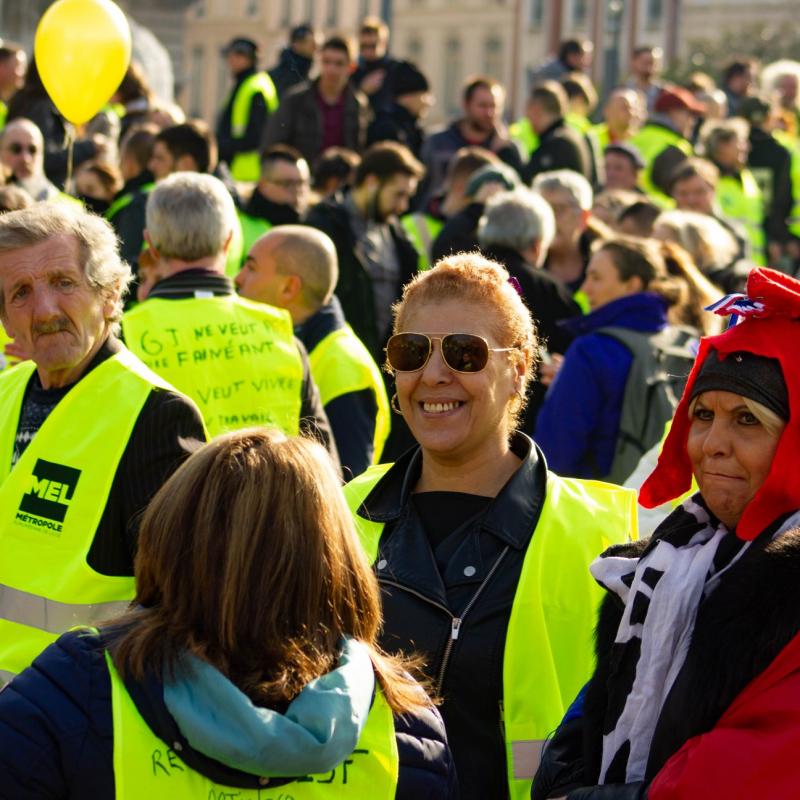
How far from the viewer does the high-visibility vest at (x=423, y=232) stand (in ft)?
31.4

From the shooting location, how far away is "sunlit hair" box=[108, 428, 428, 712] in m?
2.74

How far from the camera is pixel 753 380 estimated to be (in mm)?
3174

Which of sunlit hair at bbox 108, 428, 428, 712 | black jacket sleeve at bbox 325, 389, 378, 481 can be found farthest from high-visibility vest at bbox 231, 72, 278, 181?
sunlit hair at bbox 108, 428, 428, 712

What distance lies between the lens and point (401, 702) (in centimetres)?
293

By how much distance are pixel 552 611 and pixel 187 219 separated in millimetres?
2392

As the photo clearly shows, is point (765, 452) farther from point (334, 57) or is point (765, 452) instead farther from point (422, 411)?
point (334, 57)

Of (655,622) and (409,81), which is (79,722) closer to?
(655,622)

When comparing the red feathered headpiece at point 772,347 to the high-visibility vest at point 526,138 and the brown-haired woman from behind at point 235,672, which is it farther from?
the high-visibility vest at point 526,138

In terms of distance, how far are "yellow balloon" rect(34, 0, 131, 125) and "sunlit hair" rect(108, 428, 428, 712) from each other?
4.79 metres

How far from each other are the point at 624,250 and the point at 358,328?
6.95ft

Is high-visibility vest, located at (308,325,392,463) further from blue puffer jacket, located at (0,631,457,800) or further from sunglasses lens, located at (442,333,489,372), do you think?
blue puffer jacket, located at (0,631,457,800)

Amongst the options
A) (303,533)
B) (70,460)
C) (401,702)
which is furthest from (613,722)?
(70,460)

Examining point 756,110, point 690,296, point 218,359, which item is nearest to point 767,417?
point 218,359

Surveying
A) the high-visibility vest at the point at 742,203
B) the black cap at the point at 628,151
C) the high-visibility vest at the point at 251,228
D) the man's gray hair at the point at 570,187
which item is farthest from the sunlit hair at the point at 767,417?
the high-visibility vest at the point at 742,203
